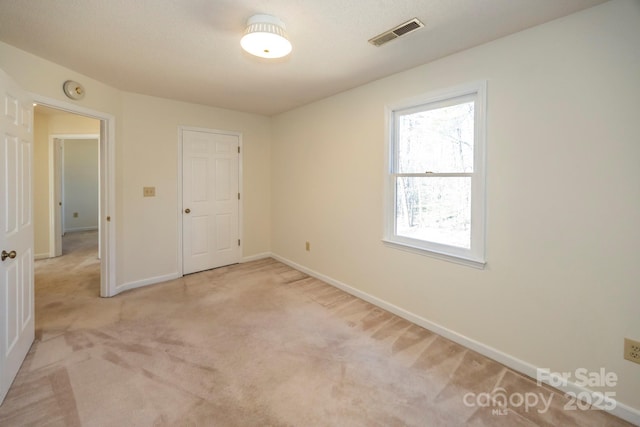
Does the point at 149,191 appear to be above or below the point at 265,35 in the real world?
below

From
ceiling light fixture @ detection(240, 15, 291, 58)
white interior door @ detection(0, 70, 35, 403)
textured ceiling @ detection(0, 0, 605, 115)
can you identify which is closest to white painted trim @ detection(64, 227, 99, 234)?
textured ceiling @ detection(0, 0, 605, 115)

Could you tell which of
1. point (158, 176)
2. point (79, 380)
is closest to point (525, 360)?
point (79, 380)

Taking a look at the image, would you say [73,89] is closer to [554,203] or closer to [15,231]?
[15,231]

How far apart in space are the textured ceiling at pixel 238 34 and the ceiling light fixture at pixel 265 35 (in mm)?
49

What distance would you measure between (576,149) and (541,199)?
0.35m

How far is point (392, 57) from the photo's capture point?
243 cm

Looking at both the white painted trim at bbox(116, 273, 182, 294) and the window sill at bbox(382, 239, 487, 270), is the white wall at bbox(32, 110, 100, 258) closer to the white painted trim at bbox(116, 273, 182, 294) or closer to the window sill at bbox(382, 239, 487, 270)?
the white painted trim at bbox(116, 273, 182, 294)

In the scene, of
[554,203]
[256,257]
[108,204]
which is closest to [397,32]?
[554,203]

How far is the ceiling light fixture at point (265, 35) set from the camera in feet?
5.96

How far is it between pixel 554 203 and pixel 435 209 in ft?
2.91

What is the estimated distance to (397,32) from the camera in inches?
79.5

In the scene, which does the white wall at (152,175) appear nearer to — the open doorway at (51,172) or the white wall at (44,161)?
the open doorway at (51,172)

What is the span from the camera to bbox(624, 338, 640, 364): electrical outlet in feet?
5.28

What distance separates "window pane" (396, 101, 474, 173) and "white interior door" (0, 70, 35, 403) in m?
2.97
